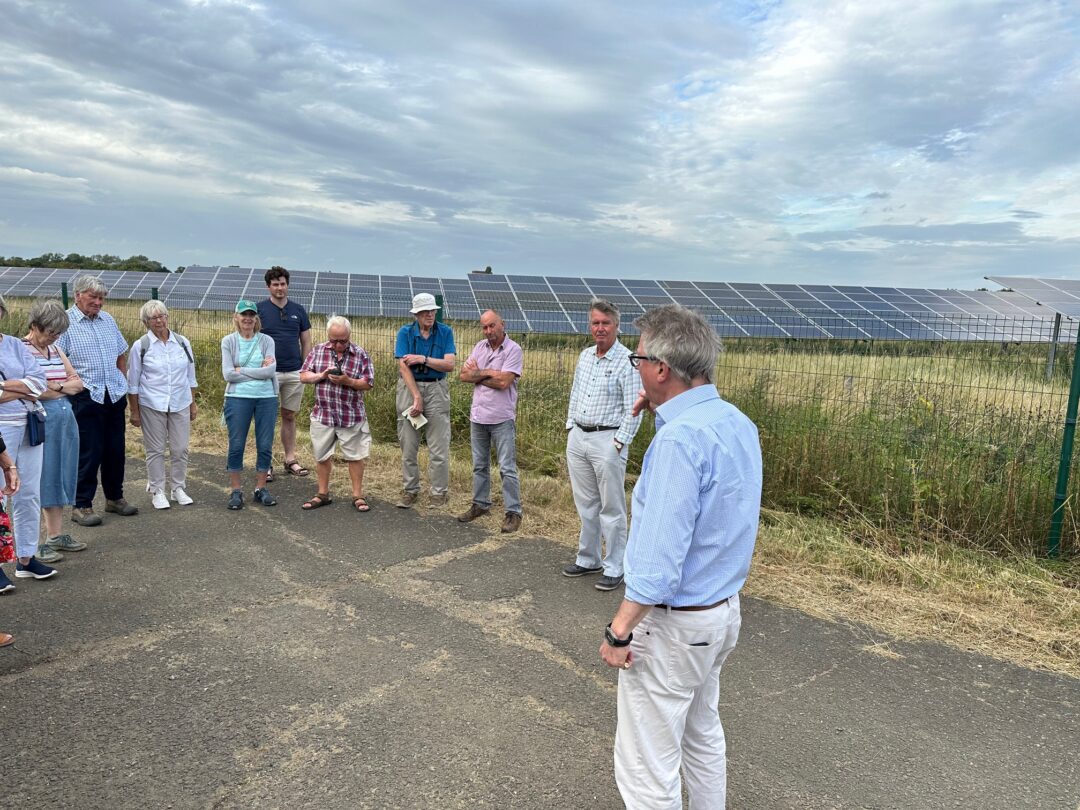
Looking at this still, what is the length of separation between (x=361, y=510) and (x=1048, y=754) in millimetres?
5229

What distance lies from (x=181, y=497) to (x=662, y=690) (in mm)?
5794

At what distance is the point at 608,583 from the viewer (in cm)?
504

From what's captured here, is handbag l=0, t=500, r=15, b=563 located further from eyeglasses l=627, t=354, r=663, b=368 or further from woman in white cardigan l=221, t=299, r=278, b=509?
eyeglasses l=627, t=354, r=663, b=368

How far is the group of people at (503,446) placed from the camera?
2178mm

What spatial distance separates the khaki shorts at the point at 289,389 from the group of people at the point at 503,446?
22mm

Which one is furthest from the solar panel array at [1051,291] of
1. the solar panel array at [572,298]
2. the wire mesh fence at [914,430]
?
the wire mesh fence at [914,430]

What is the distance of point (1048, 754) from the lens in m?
3.22

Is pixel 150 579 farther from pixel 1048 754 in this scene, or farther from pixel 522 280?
pixel 522 280

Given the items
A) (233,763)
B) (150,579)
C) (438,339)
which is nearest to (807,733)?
(233,763)

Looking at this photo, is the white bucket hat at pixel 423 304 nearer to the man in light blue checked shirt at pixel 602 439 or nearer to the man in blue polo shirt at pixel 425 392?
the man in blue polo shirt at pixel 425 392

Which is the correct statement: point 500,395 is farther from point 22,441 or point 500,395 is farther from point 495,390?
point 22,441

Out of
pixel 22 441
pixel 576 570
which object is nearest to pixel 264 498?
pixel 22 441

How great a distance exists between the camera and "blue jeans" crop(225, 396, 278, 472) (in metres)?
6.69

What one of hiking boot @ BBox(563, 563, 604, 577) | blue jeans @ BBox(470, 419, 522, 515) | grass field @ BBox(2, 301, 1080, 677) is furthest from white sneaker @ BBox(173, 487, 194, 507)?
hiking boot @ BBox(563, 563, 604, 577)
